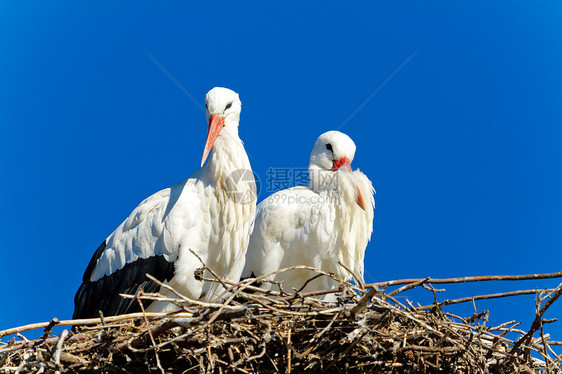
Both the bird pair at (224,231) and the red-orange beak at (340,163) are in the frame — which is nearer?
the bird pair at (224,231)

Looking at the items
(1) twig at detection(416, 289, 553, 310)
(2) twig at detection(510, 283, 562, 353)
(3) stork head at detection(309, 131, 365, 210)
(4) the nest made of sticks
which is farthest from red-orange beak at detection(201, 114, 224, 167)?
(2) twig at detection(510, 283, 562, 353)

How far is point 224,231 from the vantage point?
392 centimetres

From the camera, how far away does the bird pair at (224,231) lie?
3.84m

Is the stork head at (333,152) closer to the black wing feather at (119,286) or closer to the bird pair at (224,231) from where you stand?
the bird pair at (224,231)

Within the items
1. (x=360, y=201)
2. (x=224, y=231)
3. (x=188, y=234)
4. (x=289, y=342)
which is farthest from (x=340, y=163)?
(x=289, y=342)

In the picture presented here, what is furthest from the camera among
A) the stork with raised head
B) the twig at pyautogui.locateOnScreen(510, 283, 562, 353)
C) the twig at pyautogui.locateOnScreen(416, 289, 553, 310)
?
the stork with raised head

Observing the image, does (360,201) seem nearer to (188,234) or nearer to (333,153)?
(333,153)

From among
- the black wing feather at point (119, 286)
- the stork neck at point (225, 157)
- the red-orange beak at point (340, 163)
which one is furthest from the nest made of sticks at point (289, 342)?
the red-orange beak at point (340, 163)

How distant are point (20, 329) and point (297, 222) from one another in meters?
1.94

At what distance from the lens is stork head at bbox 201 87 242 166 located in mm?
4016

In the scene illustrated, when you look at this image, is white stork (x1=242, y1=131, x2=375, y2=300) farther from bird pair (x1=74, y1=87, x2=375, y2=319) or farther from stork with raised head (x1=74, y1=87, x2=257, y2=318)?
stork with raised head (x1=74, y1=87, x2=257, y2=318)

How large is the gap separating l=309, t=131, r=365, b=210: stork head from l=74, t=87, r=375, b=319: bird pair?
4.1 inches

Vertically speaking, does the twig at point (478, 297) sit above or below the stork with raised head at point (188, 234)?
below

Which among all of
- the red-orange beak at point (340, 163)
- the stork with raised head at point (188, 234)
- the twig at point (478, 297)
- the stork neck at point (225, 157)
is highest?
the red-orange beak at point (340, 163)
